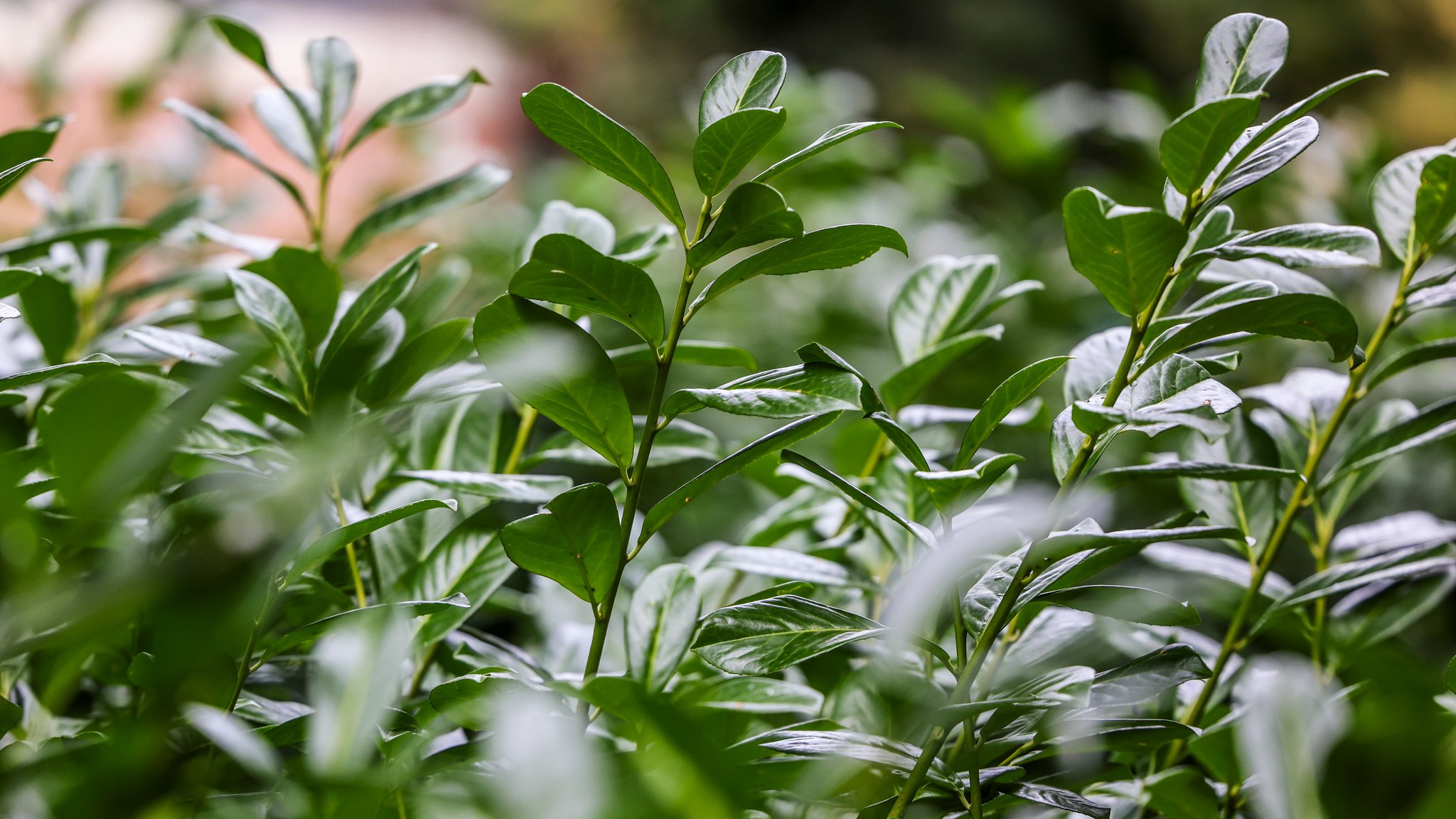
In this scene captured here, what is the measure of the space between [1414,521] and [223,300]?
2.06 feet

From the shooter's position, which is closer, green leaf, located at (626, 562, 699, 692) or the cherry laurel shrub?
the cherry laurel shrub

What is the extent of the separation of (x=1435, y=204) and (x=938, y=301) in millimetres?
186

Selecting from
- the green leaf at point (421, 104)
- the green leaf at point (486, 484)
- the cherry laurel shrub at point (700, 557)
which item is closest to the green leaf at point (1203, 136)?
the cherry laurel shrub at point (700, 557)

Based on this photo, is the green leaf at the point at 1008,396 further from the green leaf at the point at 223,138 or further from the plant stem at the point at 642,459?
the green leaf at the point at 223,138

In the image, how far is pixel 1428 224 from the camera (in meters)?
0.35

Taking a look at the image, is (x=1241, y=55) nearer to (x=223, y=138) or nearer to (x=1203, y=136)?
(x=1203, y=136)

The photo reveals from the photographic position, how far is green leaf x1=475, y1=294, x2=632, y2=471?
0.93 ft

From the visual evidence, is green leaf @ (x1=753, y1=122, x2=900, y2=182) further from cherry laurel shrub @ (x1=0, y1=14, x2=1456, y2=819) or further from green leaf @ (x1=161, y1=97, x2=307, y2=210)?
green leaf @ (x1=161, y1=97, x2=307, y2=210)

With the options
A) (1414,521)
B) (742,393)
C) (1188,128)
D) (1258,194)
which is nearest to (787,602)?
(742,393)

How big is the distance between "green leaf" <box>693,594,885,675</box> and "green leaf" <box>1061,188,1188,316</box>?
0.40ft

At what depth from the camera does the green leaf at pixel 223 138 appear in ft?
1.56

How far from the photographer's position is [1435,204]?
0.35 metres

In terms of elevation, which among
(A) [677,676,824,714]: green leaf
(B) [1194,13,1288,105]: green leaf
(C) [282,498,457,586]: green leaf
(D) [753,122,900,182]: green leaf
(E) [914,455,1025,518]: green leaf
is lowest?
(A) [677,676,824,714]: green leaf

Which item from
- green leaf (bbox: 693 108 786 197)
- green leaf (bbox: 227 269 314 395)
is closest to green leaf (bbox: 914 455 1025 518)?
green leaf (bbox: 693 108 786 197)
